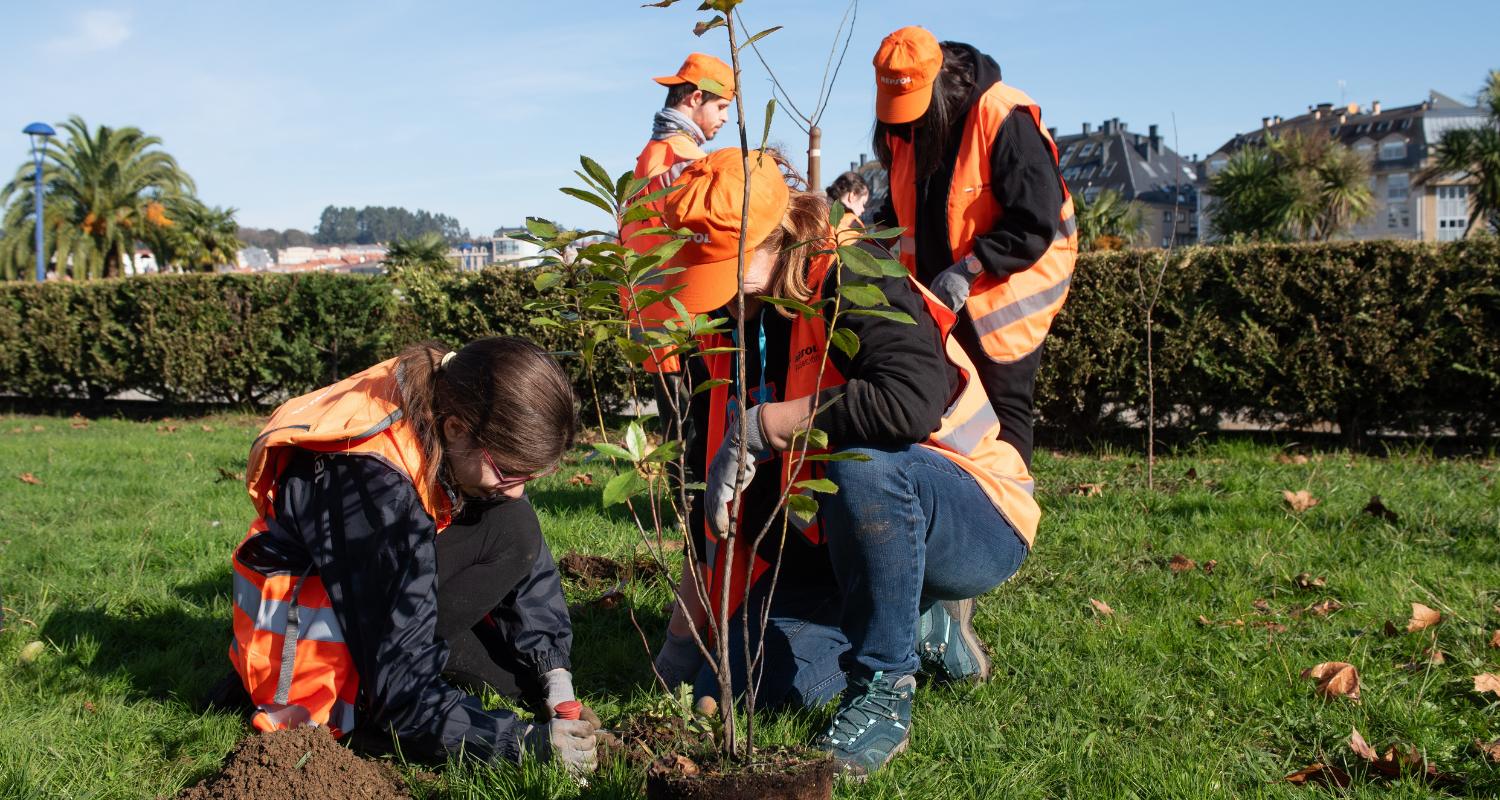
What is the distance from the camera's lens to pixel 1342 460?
19.6ft

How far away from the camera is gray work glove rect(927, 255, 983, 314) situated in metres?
3.17

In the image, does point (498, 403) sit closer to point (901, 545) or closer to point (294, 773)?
point (294, 773)

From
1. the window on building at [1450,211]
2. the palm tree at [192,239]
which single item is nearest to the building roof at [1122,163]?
the window on building at [1450,211]

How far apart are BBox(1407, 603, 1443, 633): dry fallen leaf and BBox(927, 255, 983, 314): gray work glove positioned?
1589 millimetres

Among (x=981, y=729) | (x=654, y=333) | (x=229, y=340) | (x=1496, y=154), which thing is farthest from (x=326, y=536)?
(x=1496, y=154)

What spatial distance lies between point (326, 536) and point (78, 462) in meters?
5.47

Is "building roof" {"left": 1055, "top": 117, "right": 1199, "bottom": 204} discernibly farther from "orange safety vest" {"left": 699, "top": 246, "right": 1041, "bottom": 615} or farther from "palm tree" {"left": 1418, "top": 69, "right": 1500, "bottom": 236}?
"orange safety vest" {"left": 699, "top": 246, "right": 1041, "bottom": 615}

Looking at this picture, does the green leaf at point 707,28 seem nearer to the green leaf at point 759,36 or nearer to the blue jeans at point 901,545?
the green leaf at point 759,36

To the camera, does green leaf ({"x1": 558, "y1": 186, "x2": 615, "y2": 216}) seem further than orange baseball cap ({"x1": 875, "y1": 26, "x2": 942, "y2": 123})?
No

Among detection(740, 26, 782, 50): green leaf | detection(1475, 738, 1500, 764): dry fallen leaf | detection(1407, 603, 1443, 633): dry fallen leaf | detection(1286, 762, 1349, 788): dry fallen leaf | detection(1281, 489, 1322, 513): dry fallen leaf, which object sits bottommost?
detection(1286, 762, 1349, 788): dry fallen leaf

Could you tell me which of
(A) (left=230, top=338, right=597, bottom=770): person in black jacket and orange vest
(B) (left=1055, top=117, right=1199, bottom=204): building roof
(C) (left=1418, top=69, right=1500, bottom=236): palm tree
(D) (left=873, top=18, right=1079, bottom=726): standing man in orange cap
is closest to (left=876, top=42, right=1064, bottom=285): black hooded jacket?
(D) (left=873, top=18, right=1079, bottom=726): standing man in orange cap

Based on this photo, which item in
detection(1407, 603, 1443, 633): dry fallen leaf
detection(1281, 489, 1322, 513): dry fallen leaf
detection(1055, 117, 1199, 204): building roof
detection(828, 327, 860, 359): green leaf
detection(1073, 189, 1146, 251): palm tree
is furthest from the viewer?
detection(1055, 117, 1199, 204): building roof

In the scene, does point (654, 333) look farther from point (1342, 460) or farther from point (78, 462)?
point (78, 462)

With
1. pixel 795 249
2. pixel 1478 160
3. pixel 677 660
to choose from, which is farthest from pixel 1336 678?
pixel 1478 160
